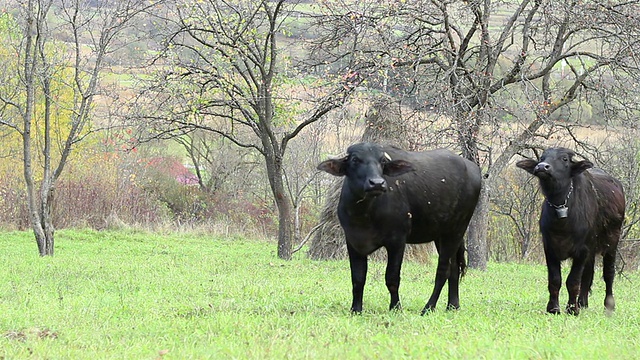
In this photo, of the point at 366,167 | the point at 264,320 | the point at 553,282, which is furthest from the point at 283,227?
the point at 264,320

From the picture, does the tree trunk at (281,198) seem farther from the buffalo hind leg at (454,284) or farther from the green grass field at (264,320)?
the buffalo hind leg at (454,284)

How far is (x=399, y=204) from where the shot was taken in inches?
351

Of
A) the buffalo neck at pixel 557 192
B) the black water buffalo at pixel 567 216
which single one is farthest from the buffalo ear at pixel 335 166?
the buffalo neck at pixel 557 192

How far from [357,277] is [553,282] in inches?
95.1

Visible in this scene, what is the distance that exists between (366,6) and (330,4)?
108 centimetres

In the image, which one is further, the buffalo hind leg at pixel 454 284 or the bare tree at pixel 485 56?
the bare tree at pixel 485 56

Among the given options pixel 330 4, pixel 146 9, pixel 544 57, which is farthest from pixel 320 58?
pixel 544 57

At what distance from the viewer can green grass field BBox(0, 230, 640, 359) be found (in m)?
5.91

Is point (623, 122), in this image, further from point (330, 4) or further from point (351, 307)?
point (351, 307)

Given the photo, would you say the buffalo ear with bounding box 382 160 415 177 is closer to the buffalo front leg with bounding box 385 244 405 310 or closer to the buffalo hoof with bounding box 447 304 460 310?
the buffalo front leg with bounding box 385 244 405 310

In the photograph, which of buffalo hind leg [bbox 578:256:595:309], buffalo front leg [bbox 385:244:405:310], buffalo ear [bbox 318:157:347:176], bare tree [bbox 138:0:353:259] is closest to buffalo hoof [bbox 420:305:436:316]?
buffalo front leg [bbox 385:244:405:310]

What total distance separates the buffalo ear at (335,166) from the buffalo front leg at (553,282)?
2.82 m

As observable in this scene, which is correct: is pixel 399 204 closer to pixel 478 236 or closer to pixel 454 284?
pixel 454 284

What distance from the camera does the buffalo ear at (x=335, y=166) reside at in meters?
8.70
